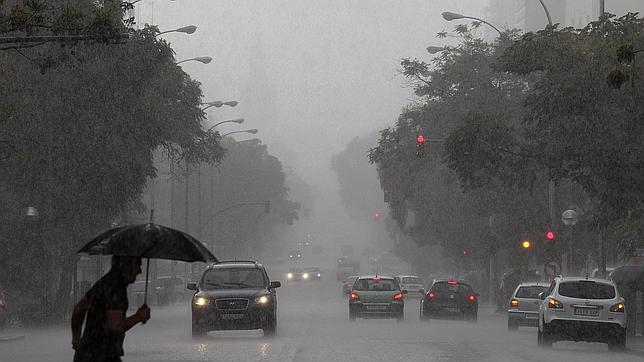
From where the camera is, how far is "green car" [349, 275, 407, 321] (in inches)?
1689

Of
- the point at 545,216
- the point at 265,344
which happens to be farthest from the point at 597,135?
the point at 545,216

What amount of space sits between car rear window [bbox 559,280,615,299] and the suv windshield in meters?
7.37

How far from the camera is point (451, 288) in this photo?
45.5m

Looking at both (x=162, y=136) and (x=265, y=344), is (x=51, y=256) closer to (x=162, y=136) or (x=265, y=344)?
(x=162, y=136)

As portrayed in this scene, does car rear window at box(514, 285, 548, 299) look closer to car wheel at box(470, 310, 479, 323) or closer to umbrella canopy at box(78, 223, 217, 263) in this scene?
car wheel at box(470, 310, 479, 323)

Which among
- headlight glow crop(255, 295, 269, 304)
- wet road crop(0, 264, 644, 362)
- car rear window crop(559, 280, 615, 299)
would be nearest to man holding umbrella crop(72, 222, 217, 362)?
wet road crop(0, 264, 644, 362)

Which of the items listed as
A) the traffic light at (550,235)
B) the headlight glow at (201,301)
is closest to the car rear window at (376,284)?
the traffic light at (550,235)

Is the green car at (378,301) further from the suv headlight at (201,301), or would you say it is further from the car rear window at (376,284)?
the suv headlight at (201,301)

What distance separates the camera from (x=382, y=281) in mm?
43250

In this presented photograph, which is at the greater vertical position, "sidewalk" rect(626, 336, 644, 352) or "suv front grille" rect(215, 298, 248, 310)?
"suv front grille" rect(215, 298, 248, 310)

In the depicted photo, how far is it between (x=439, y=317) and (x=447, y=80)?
52.9 ft

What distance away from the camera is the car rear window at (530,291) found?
4066cm

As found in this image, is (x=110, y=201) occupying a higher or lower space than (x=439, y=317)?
higher

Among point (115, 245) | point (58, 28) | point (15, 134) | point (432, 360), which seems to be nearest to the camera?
point (115, 245)
